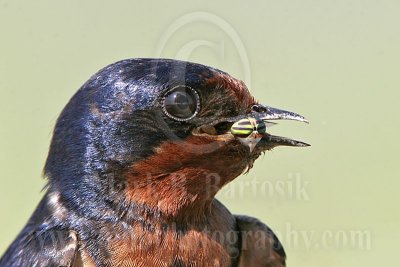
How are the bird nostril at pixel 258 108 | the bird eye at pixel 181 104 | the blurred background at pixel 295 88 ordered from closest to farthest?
the bird eye at pixel 181 104 < the bird nostril at pixel 258 108 < the blurred background at pixel 295 88

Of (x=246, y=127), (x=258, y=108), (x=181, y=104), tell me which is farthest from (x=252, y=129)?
(x=181, y=104)

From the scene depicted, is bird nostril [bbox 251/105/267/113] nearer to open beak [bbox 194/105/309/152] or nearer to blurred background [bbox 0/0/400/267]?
open beak [bbox 194/105/309/152]

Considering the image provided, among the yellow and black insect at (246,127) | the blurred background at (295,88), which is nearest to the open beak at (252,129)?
the yellow and black insect at (246,127)

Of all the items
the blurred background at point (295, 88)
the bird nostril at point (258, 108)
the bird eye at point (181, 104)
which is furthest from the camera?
the blurred background at point (295, 88)

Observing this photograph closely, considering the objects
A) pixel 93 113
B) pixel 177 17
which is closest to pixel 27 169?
pixel 177 17

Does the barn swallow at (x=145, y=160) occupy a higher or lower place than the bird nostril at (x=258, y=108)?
lower

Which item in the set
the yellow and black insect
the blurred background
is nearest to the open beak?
the yellow and black insect

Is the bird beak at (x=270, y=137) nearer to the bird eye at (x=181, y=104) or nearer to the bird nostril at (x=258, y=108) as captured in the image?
the bird nostril at (x=258, y=108)

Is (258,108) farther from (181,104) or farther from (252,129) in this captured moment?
(181,104)
